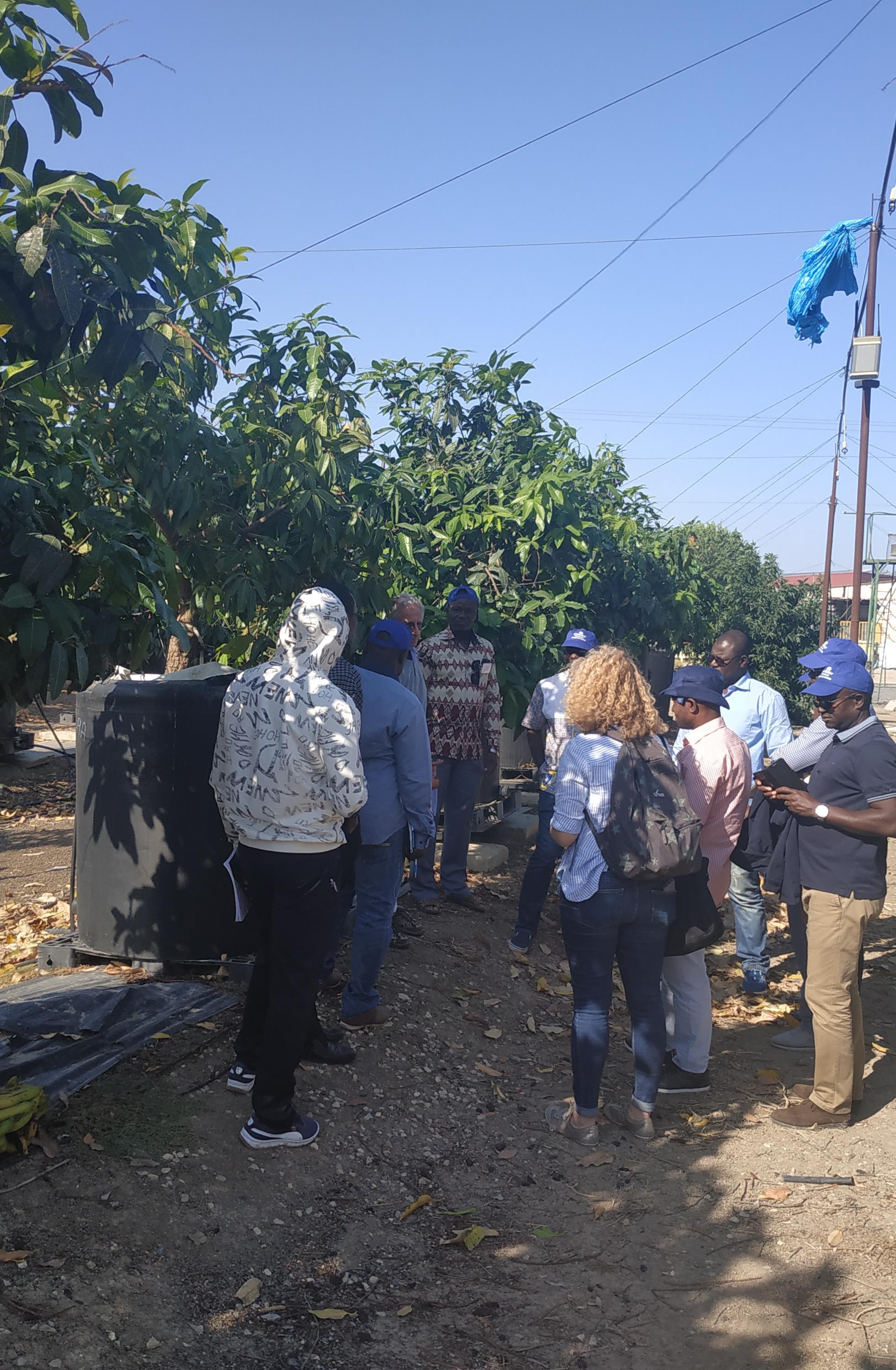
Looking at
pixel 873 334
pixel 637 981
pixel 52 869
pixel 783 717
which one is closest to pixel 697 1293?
pixel 637 981

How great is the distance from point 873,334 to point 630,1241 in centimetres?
1726

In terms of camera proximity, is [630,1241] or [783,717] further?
[783,717]

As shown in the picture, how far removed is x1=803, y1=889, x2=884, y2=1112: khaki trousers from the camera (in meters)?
4.32

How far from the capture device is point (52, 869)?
7590 millimetres

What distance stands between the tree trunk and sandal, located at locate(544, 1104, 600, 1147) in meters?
3.14

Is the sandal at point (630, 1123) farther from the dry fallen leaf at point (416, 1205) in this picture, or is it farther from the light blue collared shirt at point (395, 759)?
the light blue collared shirt at point (395, 759)

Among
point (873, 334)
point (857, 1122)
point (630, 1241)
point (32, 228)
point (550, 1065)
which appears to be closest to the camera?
point (32, 228)

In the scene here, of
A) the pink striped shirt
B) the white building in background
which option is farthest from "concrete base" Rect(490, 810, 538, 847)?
the white building in background

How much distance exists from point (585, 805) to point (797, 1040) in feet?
7.25

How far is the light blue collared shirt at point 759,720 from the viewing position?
6117mm

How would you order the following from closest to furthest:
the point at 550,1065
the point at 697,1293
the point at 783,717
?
the point at 697,1293 → the point at 550,1065 → the point at 783,717

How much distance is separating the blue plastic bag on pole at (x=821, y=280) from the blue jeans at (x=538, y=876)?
10.5m

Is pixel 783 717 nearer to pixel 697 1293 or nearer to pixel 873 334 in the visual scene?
pixel 697 1293

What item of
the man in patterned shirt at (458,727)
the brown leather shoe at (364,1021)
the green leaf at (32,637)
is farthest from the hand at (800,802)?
the green leaf at (32,637)
